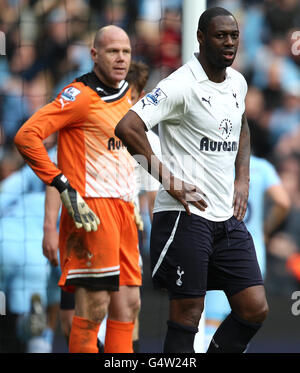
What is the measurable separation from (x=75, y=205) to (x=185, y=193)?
2.75 feet

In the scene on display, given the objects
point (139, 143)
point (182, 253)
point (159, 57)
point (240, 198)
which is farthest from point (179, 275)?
point (159, 57)

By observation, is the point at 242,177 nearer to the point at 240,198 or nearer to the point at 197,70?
the point at 240,198

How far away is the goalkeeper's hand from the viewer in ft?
16.0

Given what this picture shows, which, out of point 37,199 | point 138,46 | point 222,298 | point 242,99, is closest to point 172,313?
point 242,99

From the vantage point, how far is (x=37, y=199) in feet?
22.4

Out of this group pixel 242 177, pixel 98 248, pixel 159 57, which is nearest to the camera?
pixel 242 177

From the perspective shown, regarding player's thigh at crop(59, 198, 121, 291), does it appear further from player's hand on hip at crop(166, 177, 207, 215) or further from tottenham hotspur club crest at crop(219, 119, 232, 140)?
tottenham hotspur club crest at crop(219, 119, 232, 140)

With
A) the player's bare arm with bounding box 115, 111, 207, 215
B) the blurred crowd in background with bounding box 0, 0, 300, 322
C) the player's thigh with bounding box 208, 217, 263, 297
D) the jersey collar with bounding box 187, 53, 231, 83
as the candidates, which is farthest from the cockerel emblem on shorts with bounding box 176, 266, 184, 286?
the blurred crowd in background with bounding box 0, 0, 300, 322

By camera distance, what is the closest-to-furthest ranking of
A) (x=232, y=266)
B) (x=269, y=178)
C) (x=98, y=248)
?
(x=232, y=266), (x=98, y=248), (x=269, y=178)

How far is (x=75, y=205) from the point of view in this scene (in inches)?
192

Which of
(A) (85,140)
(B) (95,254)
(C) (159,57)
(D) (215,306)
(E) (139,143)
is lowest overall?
(D) (215,306)

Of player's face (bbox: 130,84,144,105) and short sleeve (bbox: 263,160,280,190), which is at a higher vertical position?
player's face (bbox: 130,84,144,105)

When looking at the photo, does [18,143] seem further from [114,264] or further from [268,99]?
[268,99]

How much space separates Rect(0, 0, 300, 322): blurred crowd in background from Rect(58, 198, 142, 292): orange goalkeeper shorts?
3.42m
